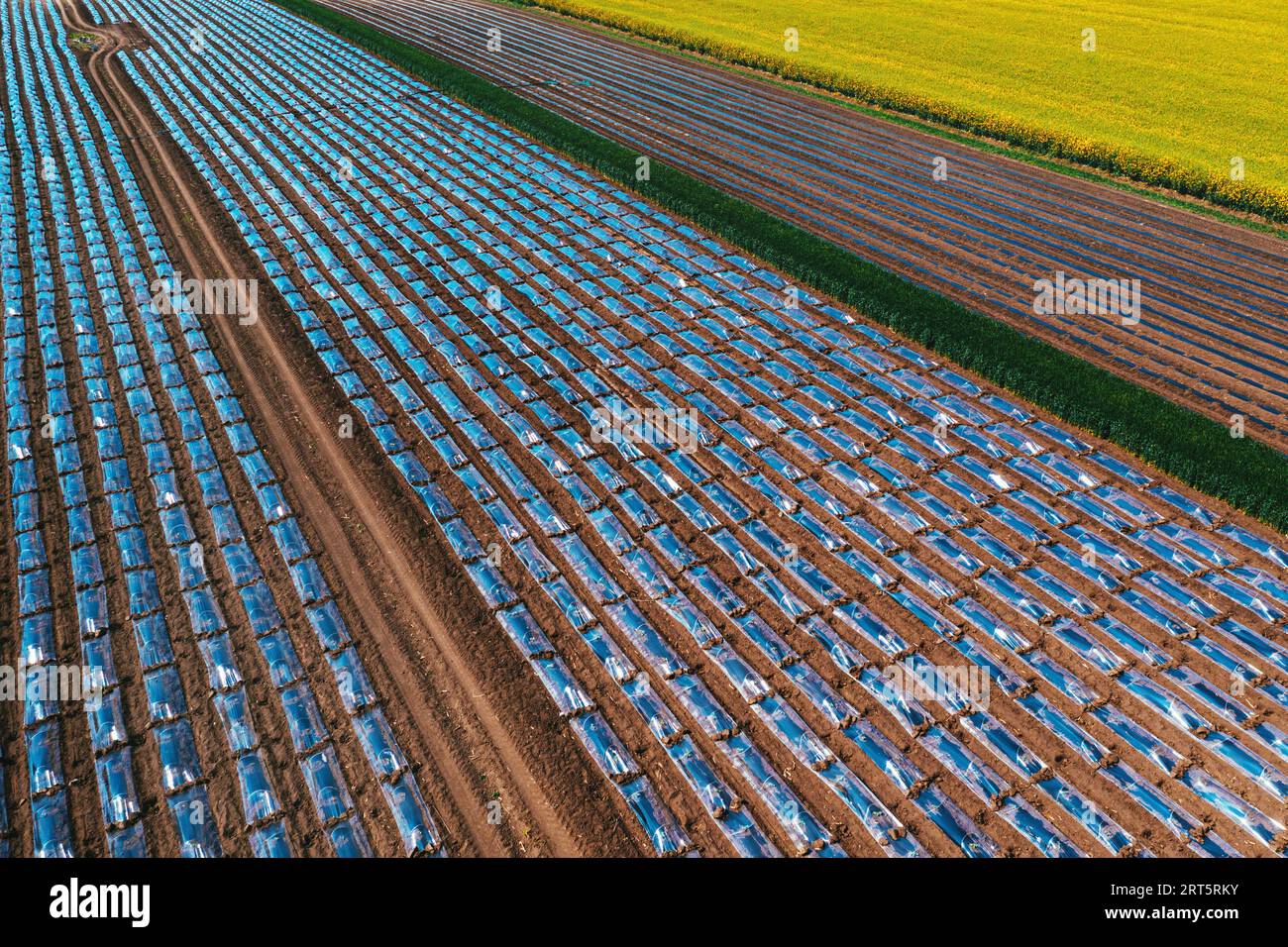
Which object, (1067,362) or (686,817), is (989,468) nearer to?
(1067,362)

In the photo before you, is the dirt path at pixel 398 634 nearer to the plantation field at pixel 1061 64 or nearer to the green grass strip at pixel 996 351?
the green grass strip at pixel 996 351

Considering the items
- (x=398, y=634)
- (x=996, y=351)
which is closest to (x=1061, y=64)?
(x=996, y=351)

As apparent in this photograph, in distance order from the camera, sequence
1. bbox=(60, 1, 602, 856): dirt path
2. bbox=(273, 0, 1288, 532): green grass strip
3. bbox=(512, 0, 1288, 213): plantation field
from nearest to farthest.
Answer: bbox=(60, 1, 602, 856): dirt path
bbox=(273, 0, 1288, 532): green grass strip
bbox=(512, 0, 1288, 213): plantation field

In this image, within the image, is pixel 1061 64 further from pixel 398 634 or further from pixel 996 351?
pixel 398 634

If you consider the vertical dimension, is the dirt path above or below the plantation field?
below

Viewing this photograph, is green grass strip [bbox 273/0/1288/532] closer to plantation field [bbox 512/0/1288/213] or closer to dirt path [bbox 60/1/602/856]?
dirt path [bbox 60/1/602/856]

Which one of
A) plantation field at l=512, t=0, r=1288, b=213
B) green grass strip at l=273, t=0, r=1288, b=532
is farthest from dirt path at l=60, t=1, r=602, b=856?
plantation field at l=512, t=0, r=1288, b=213
